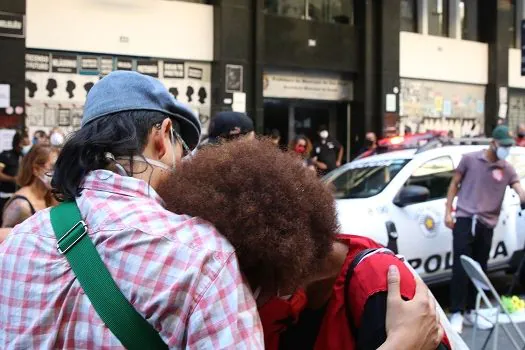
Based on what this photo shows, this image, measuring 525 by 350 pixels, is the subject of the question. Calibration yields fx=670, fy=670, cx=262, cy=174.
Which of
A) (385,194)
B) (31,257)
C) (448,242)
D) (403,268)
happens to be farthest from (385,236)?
(31,257)

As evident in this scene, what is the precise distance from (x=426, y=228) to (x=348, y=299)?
5.51m

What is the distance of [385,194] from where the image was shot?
6738 millimetres

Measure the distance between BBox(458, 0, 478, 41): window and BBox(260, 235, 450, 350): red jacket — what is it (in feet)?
68.4

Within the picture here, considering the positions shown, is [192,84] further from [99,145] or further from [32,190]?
[99,145]

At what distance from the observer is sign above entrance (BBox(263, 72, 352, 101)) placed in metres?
16.7

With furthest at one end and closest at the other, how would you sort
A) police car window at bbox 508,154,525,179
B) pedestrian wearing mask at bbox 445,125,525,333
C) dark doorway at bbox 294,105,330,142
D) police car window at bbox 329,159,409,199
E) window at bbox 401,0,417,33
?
window at bbox 401,0,417,33
dark doorway at bbox 294,105,330,142
police car window at bbox 508,154,525,179
police car window at bbox 329,159,409,199
pedestrian wearing mask at bbox 445,125,525,333

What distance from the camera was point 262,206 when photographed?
1301mm

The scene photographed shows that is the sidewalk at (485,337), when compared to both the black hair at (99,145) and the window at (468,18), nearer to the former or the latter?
the black hair at (99,145)

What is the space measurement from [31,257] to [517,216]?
7132 mm

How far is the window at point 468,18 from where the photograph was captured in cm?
2106

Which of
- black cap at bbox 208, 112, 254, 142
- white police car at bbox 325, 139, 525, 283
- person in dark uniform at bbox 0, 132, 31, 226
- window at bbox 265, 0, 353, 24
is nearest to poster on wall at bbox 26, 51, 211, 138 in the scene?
person in dark uniform at bbox 0, 132, 31, 226

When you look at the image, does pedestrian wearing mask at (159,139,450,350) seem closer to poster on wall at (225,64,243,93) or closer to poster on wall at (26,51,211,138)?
poster on wall at (26,51,211,138)

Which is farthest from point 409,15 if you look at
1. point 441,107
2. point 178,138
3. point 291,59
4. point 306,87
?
point 178,138

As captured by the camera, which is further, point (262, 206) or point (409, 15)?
point (409, 15)
